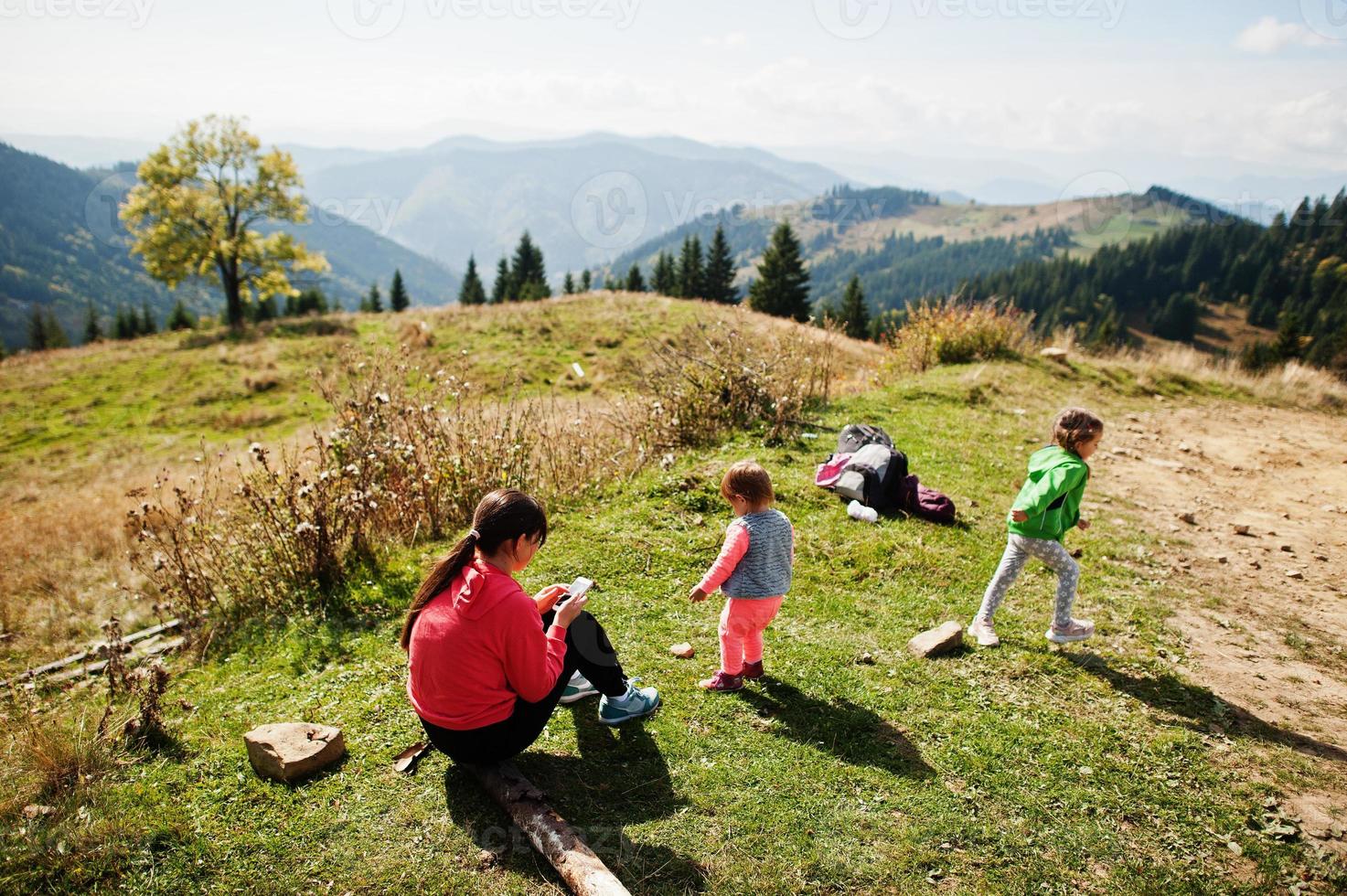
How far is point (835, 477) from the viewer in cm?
776

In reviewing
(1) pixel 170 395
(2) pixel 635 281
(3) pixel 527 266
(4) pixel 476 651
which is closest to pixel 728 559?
(4) pixel 476 651

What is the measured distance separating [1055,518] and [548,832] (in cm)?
404

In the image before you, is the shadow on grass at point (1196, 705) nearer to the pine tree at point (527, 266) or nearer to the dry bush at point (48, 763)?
the dry bush at point (48, 763)

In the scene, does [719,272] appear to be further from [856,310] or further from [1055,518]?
[1055,518]

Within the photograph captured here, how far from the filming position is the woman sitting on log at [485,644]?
10.5 ft

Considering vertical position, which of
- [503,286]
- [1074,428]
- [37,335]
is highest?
[1074,428]

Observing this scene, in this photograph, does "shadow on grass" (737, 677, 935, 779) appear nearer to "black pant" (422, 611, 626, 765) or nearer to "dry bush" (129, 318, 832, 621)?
"black pant" (422, 611, 626, 765)

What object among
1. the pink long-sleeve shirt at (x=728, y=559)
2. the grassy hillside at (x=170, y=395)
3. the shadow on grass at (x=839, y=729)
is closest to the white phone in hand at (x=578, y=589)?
the pink long-sleeve shirt at (x=728, y=559)

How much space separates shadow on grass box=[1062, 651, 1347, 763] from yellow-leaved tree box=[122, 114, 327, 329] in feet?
112

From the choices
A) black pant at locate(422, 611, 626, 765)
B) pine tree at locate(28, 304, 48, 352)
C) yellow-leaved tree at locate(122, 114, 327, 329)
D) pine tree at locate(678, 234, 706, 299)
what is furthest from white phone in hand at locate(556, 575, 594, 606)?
pine tree at locate(28, 304, 48, 352)

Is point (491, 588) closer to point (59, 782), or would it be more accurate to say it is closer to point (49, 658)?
point (59, 782)

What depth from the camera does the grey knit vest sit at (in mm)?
4062

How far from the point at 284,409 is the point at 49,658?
13.9 m

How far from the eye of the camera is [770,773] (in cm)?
372
